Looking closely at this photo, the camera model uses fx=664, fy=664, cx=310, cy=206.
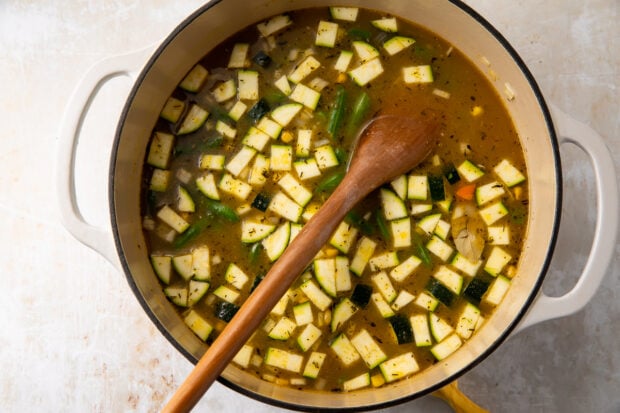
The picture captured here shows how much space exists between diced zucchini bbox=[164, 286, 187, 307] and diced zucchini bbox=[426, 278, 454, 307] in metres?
0.95

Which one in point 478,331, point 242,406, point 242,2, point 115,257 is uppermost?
point 242,2

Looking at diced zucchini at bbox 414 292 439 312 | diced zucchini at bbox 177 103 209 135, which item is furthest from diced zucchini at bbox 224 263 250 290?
diced zucchini at bbox 414 292 439 312

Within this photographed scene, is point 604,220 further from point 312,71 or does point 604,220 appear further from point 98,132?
point 98,132

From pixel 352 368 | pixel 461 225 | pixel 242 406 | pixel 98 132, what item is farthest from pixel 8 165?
pixel 461 225

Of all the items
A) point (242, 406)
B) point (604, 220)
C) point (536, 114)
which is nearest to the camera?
point (604, 220)

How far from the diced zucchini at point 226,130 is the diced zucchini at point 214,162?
3.3 inches

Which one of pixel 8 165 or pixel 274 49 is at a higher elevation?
pixel 274 49

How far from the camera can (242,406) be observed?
→ 108 inches

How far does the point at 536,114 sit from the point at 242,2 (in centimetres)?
115

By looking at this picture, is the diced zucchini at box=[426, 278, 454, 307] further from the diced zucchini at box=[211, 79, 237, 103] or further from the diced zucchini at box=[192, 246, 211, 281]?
the diced zucchini at box=[211, 79, 237, 103]

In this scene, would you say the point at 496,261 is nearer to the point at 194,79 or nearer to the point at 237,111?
the point at 237,111

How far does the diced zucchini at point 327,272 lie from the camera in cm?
253

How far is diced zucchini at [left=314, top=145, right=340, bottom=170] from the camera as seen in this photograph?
8.28ft

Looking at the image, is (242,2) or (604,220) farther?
(242,2)
